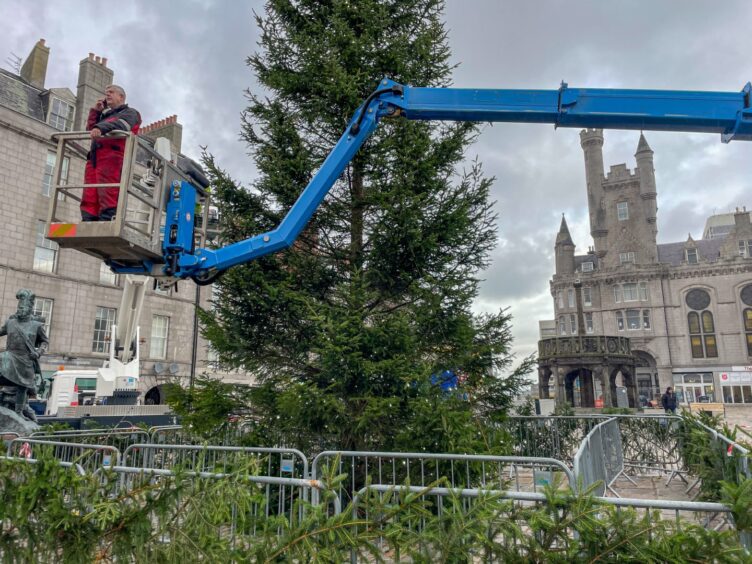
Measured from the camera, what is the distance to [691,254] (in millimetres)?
57188

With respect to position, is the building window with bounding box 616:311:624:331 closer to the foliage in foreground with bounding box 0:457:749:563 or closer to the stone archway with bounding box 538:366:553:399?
the stone archway with bounding box 538:366:553:399

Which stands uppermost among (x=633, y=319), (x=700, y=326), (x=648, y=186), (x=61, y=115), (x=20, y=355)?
(x=648, y=186)

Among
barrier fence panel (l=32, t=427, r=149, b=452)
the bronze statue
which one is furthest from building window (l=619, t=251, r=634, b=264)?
the bronze statue

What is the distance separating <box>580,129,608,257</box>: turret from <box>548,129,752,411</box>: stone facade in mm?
112

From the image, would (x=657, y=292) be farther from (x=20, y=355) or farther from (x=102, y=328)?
(x=20, y=355)

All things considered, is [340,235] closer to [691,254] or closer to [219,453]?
[219,453]

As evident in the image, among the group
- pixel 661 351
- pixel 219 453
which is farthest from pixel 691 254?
pixel 219 453

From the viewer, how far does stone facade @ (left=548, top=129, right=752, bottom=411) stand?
50.6 meters

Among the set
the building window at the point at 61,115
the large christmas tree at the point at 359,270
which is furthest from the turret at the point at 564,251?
the large christmas tree at the point at 359,270

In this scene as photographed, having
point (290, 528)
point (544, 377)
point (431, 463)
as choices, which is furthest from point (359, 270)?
point (544, 377)

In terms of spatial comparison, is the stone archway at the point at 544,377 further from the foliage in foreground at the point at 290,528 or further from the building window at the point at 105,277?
the foliage in foreground at the point at 290,528

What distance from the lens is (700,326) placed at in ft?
171

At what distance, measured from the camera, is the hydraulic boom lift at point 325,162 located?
17.9 feet

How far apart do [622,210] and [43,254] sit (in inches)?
2250
